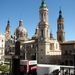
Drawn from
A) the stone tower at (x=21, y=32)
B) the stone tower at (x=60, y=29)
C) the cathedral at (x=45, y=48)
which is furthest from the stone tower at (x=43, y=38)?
the stone tower at (x=21, y=32)

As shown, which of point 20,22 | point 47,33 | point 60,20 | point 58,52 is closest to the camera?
point 47,33

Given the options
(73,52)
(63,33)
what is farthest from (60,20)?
(73,52)

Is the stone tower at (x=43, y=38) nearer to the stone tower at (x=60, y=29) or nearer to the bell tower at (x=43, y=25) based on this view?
the bell tower at (x=43, y=25)

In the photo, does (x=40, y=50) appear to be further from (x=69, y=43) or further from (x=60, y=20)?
(x=60, y=20)

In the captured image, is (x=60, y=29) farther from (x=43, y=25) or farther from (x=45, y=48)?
(x=45, y=48)

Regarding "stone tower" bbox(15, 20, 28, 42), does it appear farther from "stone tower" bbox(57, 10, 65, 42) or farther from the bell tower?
the bell tower

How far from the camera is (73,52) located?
61.5 m

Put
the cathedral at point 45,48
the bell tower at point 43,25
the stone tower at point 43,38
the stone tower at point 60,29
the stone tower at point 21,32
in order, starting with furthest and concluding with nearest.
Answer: the stone tower at point 21,32, the stone tower at point 60,29, the bell tower at point 43,25, the stone tower at point 43,38, the cathedral at point 45,48

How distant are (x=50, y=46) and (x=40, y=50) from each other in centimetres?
492

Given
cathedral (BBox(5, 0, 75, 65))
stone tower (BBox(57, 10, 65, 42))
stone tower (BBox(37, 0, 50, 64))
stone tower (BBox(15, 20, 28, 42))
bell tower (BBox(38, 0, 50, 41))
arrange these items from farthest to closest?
stone tower (BBox(15, 20, 28, 42)) → stone tower (BBox(57, 10, 65, 42)) → bell tower (BBox(38, 0, 50, 41)) → stone tower (BBox(37, 0, 50, 64)) → cathedral (BBox(5, 0, 75, 65))

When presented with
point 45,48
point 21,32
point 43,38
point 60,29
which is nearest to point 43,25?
point 43,38

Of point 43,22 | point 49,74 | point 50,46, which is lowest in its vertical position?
point 49,74

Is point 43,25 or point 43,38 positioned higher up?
point 43,25

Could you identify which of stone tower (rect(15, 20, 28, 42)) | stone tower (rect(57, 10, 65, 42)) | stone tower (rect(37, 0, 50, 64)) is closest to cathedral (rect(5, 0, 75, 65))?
stone tower (rect(37, 0, 50, 64))
